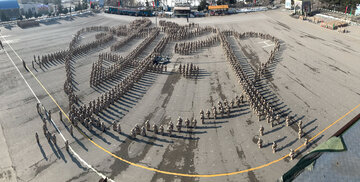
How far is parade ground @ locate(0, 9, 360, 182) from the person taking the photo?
16.6 metres

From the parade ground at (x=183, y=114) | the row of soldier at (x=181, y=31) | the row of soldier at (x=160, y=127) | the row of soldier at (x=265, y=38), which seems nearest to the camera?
the parade ground at (x=183, y=114)

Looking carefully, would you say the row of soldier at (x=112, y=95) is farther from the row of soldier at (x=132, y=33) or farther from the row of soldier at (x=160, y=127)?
the row of soldier at (x=132, y=33)

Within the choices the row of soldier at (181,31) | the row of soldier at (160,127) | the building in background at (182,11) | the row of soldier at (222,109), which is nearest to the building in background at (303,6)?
the row of soldier at (181,31)

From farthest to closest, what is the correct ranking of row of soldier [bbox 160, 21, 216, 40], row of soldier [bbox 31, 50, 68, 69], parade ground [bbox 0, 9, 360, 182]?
row of soldier [bbox 160, 21, 216, 40] → row of soldier [bbox 31, 50, 68, 69] → parade ground [bbox 0, 9, 360, 182]

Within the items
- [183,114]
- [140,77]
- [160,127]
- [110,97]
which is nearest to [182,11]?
[140,77]

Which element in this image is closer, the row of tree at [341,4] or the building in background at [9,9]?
the row of tree at [341,4]

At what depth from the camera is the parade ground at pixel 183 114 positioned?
16.6 metres

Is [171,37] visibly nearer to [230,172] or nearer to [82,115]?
[82,115]

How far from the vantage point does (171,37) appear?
4822 centimetres

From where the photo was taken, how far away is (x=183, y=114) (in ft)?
75.2

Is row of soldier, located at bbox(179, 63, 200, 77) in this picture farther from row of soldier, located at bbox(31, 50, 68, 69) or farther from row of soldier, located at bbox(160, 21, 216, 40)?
row of soldier, located at bbox(31, 50, 68, 69)

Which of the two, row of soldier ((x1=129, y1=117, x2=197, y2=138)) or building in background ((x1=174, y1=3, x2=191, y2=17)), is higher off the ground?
building in background ((x1=174, y1=3, x2=191, y2=17))

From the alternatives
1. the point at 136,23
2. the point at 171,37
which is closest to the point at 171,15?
the point at 136,23

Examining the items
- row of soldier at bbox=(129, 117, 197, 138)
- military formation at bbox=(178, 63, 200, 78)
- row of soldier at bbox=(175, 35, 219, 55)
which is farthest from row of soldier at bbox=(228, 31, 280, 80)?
row of soldier at bbox=(129, 117, 197, 138)
